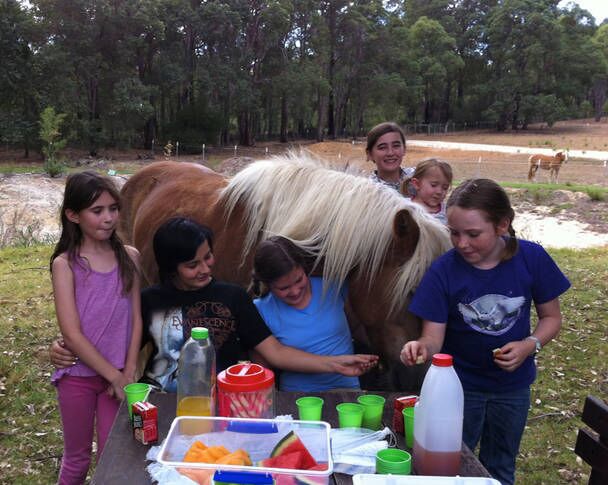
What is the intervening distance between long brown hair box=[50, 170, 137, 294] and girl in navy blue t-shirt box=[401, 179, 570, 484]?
1.25 metres

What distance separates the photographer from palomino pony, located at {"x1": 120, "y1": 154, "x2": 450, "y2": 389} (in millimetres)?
2236

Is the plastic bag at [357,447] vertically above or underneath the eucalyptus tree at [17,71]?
underneath

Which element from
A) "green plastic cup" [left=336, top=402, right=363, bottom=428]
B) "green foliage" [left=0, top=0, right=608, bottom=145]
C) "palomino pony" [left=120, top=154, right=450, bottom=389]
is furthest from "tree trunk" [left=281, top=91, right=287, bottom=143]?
"green plastic cup" [left=336, top=402, right=363, bottom=428]

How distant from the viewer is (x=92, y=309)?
7.49 ft

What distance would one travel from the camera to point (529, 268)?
6.97 feet

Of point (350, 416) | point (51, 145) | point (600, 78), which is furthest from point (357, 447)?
point (600, 78)

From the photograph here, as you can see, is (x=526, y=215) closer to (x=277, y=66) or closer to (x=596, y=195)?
(x=596, y=195)

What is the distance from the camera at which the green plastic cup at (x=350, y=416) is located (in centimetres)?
162

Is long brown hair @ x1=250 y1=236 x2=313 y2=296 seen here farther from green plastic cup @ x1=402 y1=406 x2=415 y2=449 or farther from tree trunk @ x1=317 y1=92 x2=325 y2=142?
tree trunk @ x1=317 y1=92 x2=325 y2=142

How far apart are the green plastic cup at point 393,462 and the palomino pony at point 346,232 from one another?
2.57ft

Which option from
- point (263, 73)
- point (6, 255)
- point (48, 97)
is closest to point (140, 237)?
point (6, 255)

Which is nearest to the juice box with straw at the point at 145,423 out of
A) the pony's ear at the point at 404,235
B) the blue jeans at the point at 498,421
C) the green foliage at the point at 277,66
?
the pony's ear at the point at 404,235

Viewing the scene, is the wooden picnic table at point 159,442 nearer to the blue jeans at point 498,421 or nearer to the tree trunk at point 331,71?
the blue jeans at point 498,421

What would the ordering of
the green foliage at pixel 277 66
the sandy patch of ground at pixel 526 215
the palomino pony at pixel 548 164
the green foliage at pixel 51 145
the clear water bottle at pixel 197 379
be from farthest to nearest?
the green foliage at pixel 277 66, the palomino pony at pixel 548 164, the green foliage at pixel 51 145, the sandy patch of ground at pixel 526 215, the clear water bottle at pixel 197 379
